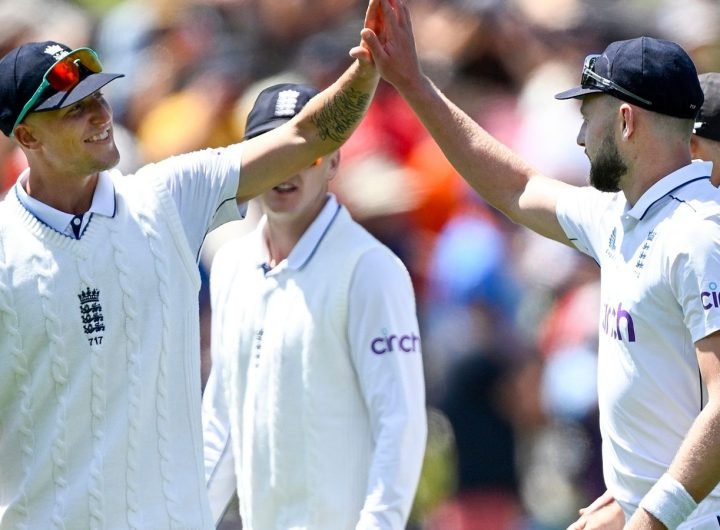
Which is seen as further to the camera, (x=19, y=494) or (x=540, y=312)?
(x=540, y=312)

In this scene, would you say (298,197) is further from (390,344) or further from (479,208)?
(479,208)

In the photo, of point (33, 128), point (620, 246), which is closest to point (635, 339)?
point (620, 246)

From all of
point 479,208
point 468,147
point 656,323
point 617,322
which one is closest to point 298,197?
point 468,147

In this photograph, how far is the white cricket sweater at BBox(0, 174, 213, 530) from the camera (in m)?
3.85

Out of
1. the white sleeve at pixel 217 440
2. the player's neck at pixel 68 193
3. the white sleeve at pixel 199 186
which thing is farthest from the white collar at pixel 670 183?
the white sleeve at pixel 217 440

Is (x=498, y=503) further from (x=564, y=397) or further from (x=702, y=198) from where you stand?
(x=702, y=198)

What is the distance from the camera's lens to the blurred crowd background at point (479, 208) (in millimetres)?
6777

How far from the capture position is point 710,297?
3.53 meters

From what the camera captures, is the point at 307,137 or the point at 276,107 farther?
the point at 276,107

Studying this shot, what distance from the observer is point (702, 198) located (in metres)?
3.75

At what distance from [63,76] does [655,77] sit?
1.60 meters

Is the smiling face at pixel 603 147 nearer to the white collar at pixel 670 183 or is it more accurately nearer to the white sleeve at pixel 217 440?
the white collar at pixel 670 183

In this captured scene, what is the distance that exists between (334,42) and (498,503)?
2796 millimetres

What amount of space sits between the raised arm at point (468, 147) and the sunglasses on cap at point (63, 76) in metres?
0.84
